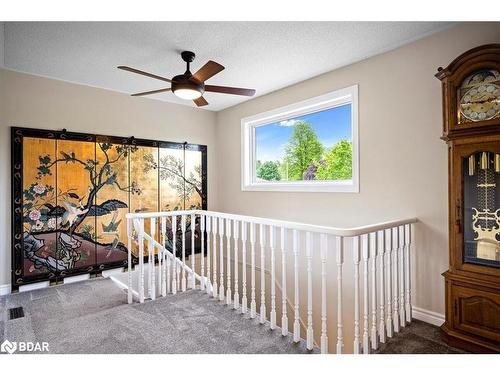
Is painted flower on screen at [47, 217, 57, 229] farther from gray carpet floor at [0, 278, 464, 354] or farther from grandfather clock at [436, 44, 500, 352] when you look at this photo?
grandfather clock at [436, 44, 500, 352]

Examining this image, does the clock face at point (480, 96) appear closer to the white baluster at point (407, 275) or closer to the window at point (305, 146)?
the white baluster at point (407, 275)

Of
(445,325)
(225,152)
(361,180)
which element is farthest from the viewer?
(225,152)

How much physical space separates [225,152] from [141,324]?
3099mm

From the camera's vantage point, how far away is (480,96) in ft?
6.34

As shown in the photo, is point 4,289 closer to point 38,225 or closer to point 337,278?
point 38,225

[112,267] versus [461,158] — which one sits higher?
[461,158]

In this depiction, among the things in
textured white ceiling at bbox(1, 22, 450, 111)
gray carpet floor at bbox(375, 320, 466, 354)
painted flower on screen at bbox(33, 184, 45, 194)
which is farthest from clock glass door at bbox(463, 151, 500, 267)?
painted flower on screen at bbox(33, 184, 45, 194)

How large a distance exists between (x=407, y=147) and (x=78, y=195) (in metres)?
3.82

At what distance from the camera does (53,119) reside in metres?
3.46

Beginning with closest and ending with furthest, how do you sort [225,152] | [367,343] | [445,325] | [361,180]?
[367,343] < [445,325] < [361,180] < [225,152]

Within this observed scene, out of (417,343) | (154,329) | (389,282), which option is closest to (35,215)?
(154,329)

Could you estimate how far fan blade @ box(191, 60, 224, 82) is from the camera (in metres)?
2.25
